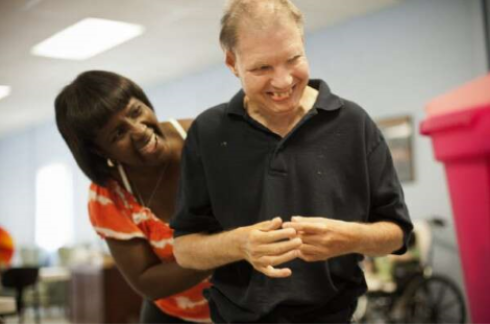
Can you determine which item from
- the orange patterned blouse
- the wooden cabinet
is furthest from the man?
the wooden cabinet

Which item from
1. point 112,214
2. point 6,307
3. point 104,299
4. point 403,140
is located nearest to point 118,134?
point 112,214

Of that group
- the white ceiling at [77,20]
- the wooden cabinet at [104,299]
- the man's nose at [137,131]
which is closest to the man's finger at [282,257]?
the white ceiling at [77,20]

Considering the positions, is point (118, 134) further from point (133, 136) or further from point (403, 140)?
point (403, 140)

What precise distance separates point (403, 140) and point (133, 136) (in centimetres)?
223

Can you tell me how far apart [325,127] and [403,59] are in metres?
2.33

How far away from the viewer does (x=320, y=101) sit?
636 mm

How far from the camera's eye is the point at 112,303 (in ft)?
11.7

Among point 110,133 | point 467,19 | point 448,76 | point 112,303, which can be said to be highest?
point 110,133

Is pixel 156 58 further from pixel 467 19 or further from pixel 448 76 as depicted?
pixel 448 76

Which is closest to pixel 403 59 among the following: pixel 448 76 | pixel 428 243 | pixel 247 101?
pixel 448 76

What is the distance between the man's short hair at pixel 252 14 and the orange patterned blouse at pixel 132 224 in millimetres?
410

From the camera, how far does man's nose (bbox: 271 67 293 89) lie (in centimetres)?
57

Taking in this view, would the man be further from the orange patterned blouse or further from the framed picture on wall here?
the framed picture on wall

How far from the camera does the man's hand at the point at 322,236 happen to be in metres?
0.54
